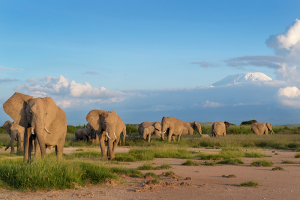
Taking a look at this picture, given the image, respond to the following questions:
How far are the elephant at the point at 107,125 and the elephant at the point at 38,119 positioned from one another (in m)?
2.51

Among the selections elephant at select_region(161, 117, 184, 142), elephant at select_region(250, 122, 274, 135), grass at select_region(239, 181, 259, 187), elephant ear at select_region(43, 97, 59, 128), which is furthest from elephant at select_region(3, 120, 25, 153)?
elephant at select_region(250, 122, 274, 135)

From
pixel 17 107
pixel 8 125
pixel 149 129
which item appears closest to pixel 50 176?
pixel 17 107

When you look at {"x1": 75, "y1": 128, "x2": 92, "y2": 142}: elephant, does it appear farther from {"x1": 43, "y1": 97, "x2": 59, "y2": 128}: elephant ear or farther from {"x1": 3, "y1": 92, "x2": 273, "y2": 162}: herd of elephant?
{"x1": 43, "y1": 97, "x2": 59, "y2": 128}: elephant ear

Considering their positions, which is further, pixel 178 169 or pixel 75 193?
pixel 178 169

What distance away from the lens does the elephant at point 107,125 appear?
1391cm

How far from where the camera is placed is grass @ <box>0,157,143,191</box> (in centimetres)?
829

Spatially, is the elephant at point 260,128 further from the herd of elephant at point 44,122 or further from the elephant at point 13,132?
the elephant at point 13,132

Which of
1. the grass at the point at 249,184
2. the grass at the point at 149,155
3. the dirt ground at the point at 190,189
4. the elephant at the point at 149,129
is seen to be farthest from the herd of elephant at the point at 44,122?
the elephant at the point at 149,129

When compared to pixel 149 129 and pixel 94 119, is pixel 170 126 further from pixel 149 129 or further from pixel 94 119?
pixel 94 119

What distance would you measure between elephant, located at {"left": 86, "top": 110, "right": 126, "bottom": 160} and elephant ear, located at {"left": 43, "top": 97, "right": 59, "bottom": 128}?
305cm

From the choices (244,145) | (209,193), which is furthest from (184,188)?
(244,145)

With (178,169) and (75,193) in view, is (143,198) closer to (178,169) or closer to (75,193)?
(75,193)

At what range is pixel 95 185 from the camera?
8.86 metres

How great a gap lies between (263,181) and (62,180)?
616cm
